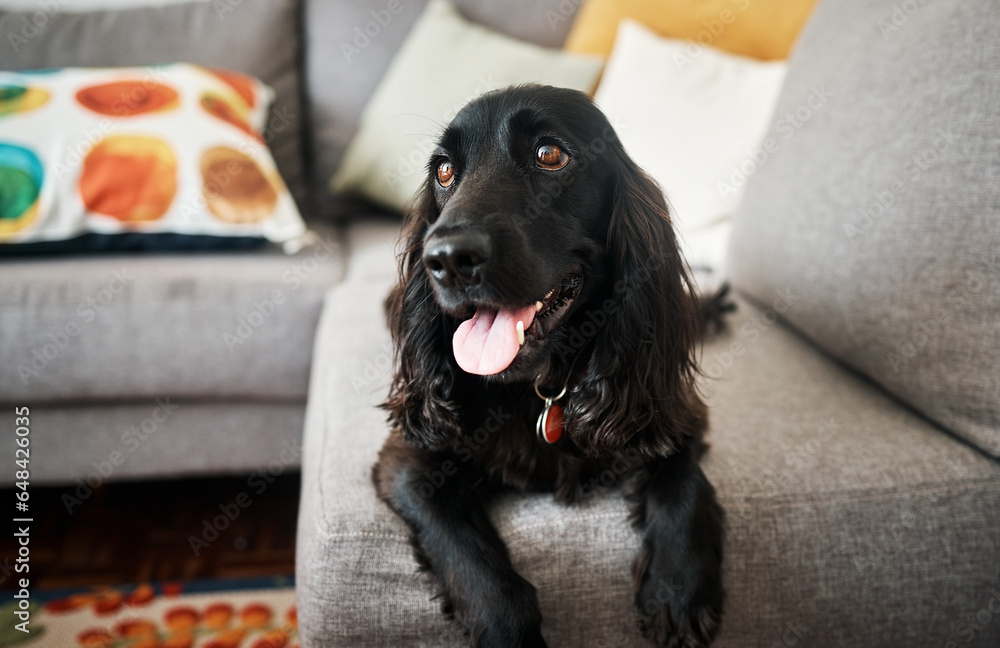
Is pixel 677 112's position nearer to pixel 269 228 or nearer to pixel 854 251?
pixel 854 251

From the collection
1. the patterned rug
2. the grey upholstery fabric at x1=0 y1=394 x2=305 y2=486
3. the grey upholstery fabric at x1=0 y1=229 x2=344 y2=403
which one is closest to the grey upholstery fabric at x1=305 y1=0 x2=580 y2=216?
the grey upholstery fabric at x1=0 y1=229 x2=344 y2=403

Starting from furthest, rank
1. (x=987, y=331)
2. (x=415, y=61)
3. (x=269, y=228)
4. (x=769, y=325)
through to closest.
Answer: (x=415, y=61)
(x=269, y=228)
(x=769, y=325)
(x=987, y=331)

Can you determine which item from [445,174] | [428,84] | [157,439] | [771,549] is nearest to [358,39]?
[428,84]

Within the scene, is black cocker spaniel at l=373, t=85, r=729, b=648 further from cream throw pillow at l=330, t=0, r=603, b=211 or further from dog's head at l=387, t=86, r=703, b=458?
cream throw pillow at l=330, t=0, r=603, b=211

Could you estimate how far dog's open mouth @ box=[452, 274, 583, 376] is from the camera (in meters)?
0.94

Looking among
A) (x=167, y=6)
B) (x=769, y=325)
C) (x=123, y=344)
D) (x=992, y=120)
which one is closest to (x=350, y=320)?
(x=123, y=344)

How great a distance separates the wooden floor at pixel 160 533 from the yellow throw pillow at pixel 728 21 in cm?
204

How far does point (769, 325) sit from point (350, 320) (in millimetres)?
1046

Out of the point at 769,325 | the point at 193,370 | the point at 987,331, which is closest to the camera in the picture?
the point at 987,331

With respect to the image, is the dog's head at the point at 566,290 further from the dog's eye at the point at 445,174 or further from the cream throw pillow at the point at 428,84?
the cream throw pillow at the point at 428,84

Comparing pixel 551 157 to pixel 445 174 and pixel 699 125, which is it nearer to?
pixel 445 174

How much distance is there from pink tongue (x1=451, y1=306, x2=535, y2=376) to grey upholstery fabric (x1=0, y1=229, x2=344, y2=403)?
1.03 meters

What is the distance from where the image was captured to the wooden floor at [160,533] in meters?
1.76

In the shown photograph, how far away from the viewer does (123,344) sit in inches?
69.0
